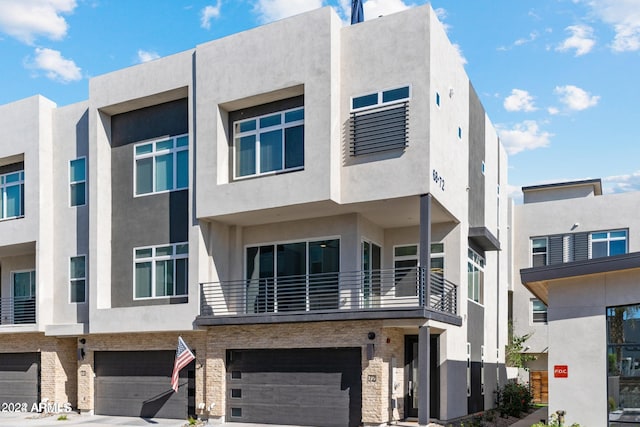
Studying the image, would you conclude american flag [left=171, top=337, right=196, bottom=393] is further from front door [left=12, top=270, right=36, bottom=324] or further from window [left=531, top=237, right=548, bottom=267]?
window [left=531, top=237, right=548, bottom=267]

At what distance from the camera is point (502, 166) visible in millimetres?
30750

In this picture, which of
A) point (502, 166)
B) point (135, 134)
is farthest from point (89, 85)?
point (502, 166)

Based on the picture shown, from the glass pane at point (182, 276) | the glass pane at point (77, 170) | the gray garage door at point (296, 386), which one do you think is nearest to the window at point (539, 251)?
the gray garage door at point (296, 386)

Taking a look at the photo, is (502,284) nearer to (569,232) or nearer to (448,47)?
(569,232)

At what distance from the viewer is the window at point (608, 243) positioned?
30.9 meters

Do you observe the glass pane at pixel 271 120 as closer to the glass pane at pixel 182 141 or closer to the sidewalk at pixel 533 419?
the glass pane at pixel 182 141

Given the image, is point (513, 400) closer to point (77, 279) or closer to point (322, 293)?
point (322, 293)

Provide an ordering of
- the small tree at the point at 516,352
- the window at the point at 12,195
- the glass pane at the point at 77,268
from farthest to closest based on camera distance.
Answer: the small tree at the point at 516,352 < the window at the point at 12,195 < the glass pane at the point at 77,268

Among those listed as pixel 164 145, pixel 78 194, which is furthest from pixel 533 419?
pixel 78 194

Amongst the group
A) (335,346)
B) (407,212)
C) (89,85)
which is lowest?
(335,346)

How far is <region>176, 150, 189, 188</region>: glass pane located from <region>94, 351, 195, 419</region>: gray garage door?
18.0 feet

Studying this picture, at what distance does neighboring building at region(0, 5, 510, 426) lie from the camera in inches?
744

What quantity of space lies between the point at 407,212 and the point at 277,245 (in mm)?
4294

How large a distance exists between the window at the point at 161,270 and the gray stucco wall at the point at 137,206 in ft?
0.66
